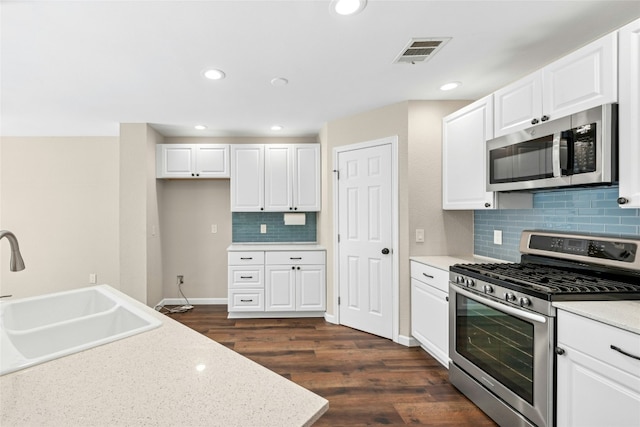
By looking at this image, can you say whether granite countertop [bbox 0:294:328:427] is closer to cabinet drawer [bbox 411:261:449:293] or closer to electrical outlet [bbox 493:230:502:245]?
cabinet drawer [bbox 411:261:449:293]

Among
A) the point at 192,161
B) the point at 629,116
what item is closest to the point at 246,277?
the point at 192,161

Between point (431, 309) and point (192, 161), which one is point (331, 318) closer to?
point (431, 309)

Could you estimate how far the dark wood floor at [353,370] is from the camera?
2.01m

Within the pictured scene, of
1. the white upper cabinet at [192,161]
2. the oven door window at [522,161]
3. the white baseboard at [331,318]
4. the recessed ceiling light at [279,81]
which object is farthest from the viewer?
the white upper cabinet at [192,161]

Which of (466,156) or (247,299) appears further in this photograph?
(247,299)

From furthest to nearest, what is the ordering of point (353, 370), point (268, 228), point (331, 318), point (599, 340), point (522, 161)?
point (268, 228) < point (331, 318) < point (353, 370) < point (522, 161) < point (599, 340)

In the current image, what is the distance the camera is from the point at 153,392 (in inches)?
30.3

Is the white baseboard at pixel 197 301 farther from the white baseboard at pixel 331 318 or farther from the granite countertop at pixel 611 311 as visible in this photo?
the granite countertop at pixel 611 311

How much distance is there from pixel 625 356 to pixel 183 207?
4610mm

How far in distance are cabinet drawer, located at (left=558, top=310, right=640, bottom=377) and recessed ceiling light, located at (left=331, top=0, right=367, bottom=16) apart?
1.87 meters

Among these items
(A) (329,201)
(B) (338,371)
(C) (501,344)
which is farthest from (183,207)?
(C) (501,344)

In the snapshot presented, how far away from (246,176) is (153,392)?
140 inches

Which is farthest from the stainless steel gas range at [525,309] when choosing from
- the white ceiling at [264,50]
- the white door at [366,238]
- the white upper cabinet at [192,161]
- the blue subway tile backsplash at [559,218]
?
the white upper cabinet at [192,161]

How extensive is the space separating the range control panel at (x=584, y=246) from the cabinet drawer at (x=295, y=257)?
7.34ft
